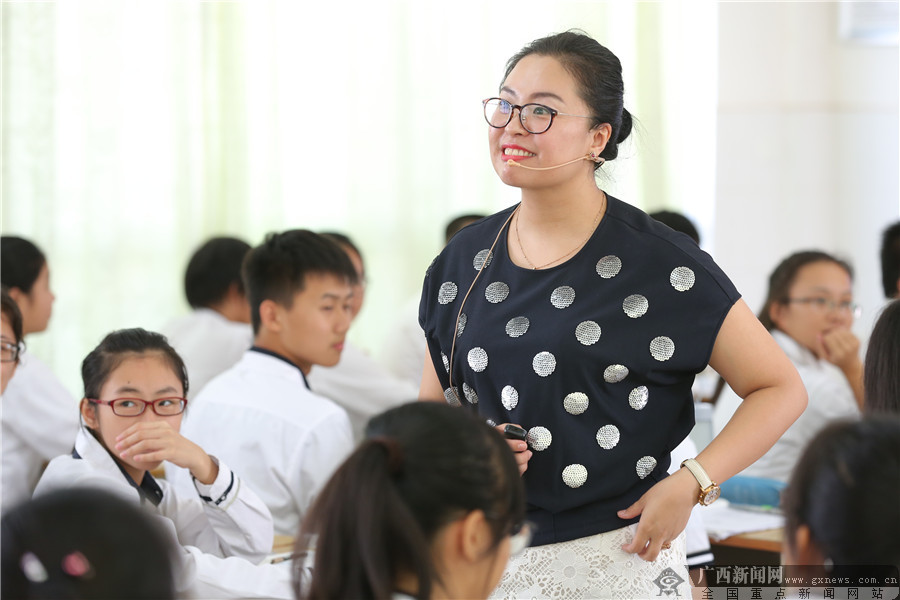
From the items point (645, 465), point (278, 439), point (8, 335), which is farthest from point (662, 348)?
point (8, 335)

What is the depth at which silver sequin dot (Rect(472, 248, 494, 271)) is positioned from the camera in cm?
154

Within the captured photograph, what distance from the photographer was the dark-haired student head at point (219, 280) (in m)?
3.33

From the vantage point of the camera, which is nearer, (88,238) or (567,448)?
(567,448)

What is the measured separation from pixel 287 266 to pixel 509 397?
118 centimetres

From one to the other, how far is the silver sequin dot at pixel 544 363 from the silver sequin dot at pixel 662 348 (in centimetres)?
14

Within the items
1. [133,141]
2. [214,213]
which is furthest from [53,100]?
[214,213]

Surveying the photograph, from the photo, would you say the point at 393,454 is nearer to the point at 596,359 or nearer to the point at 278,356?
the point at 596,359

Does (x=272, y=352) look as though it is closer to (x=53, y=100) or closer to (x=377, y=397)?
(x=377, y=397)

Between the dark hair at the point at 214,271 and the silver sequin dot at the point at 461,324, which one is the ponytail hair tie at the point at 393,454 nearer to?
the silver sequin dot at the point at 461,324

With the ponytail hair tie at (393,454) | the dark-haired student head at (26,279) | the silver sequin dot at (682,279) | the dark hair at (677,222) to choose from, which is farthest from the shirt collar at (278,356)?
the ponytail hair tie at (393,454)

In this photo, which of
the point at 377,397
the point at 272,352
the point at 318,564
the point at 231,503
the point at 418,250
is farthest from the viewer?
the point at 418,250

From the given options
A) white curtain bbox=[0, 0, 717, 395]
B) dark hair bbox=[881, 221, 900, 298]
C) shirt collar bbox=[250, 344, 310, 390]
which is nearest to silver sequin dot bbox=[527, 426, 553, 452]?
shirt collar bbox=[250, 344, 310, 390]

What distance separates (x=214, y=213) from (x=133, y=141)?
1.57 feet

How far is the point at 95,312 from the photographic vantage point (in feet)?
13.8
